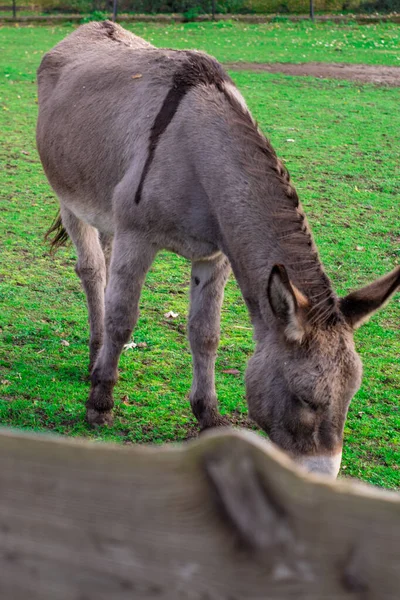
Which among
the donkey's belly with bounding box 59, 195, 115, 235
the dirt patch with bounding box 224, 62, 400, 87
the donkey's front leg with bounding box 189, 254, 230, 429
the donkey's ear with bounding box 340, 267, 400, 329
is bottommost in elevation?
the donkey's front leg with bounding box 189, 254, 230, 429

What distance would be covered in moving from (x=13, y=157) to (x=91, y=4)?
697 inches

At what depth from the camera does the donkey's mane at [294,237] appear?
297 cm

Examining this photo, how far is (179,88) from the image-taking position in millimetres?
3738

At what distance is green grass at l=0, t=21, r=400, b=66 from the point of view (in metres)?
17.1

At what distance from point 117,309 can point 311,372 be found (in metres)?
1.39

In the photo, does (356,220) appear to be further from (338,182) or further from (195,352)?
(195,352)

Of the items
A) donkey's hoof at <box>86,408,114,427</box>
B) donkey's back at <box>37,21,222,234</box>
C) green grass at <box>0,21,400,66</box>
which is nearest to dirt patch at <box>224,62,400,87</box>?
green grass at <box>0,21,400,66</box>

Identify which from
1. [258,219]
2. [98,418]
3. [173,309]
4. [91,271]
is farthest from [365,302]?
[173,309]

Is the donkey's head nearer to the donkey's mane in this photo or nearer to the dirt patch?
the donkey's mane

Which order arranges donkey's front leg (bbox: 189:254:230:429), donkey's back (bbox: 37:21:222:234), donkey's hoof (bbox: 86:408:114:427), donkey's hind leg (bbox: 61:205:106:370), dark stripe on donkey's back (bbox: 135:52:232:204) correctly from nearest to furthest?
dark stripe on donkey's back (bbox: 135:52:232:204) → donkey's back (bbox: 37:21:222:234) → donkey's front leg (bbox: 189:254:230:429) → donkey's hoof (bbox: 86:408:114:427) → donkey's hind leg (bbox: 61:205:106:370)

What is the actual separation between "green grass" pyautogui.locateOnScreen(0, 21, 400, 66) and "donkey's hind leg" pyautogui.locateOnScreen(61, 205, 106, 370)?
41.2 ft

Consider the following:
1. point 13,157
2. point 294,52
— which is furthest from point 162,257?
point 294,52

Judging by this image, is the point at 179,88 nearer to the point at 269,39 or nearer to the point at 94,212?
the point at 94,212

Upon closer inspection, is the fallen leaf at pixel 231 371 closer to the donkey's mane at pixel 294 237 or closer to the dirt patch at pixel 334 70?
the donkey's mane at pixel 294 237
